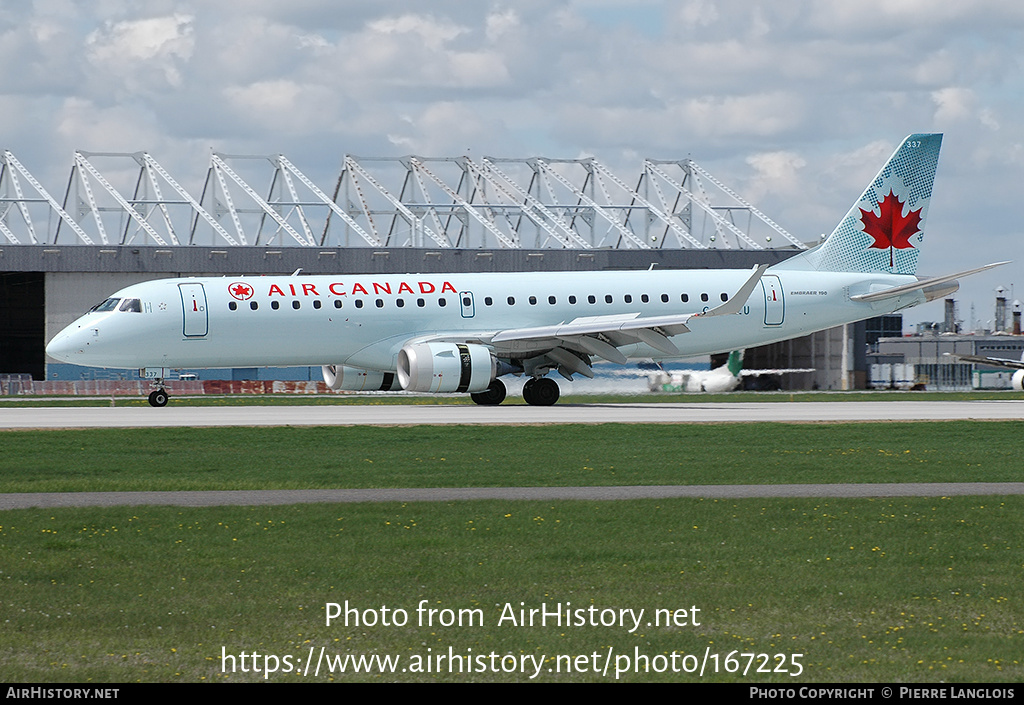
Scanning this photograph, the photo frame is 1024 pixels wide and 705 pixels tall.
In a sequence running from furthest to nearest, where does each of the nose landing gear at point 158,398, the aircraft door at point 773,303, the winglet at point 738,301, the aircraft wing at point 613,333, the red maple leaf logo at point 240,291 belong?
the aircraft door at point 773,303, the nose landing gear at point 158,398, the red maple leaf logo at point 240,291, the aircraft wing at point 613,333, the winglet at point 738,301

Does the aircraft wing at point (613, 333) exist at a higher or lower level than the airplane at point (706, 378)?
higher

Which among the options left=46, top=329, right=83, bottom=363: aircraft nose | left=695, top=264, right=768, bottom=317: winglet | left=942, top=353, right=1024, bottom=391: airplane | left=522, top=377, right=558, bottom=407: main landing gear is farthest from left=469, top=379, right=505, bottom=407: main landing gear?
left=942, top=353, right=1024, bottom=391: airplane

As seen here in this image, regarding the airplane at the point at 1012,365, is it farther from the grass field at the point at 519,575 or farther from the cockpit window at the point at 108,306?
the grass field at the point at 519,575

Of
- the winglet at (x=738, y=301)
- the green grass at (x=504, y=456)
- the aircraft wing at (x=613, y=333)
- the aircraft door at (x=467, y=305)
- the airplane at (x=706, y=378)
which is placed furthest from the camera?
the airplane at (x=706, y=378)

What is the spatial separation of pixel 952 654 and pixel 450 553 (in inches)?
210

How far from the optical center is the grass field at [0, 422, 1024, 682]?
9.26 m

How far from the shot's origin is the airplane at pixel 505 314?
1554 inches

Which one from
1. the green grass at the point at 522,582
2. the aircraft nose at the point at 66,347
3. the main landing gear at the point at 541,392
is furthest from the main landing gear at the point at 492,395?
the green grass at the point at 522,582

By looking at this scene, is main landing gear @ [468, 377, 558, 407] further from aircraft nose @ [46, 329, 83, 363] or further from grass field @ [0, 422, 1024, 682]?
grass field @ [0, 422, 1024, 682]

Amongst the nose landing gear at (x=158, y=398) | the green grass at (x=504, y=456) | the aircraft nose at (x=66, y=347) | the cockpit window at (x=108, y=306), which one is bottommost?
the green grass at (x=504, y=456)

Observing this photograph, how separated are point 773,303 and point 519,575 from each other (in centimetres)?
3362

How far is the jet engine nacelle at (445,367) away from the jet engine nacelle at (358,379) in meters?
2.78

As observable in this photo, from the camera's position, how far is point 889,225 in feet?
153
